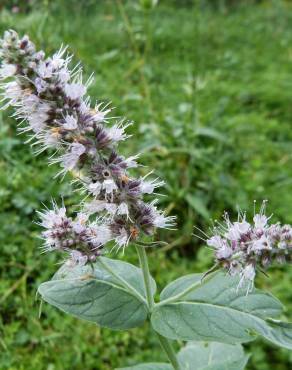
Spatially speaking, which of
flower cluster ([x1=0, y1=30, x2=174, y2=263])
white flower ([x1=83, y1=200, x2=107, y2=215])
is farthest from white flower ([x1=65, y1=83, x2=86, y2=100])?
white flower ([x1=83, y1=200, x2=107, y2=215])

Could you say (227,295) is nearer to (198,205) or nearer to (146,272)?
(146,272)

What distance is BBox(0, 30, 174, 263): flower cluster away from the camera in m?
1.29

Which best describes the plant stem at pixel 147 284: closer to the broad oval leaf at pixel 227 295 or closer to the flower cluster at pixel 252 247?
the broad oval leaf at pixel 227 295

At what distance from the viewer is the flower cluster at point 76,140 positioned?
50.9 inches

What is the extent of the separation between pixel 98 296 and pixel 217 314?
352 millimetres

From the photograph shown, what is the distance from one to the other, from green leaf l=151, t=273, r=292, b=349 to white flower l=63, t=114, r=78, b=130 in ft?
1.88

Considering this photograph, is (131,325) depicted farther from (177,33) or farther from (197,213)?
(177,33)

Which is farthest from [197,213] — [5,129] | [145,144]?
[5,129]

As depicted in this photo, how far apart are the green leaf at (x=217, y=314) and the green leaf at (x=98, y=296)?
73 mm

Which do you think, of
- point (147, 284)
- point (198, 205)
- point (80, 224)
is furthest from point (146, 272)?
point (198, 205)

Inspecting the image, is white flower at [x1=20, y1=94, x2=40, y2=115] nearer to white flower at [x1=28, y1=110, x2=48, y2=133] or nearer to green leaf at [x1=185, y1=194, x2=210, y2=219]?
white flower at [x1=28, y1=110, x2=48, y2=133]

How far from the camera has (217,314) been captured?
1683 millimetres

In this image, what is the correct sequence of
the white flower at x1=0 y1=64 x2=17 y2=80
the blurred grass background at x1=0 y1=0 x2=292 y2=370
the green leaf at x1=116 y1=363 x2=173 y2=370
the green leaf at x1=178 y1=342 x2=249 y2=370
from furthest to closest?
the blurred grass background at x1=0 y1=0 x2=292 y2=370, the green leaf at x1=178 y1=342 x2=249 y2=370, the green leaf at x1=116 y1=363 x2=173 y2=370, the white flower at x1=0 y1=64 x2=17 y2=80

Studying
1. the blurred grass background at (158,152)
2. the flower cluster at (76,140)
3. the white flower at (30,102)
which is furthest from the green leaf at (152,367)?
the white flower at (30,102)
